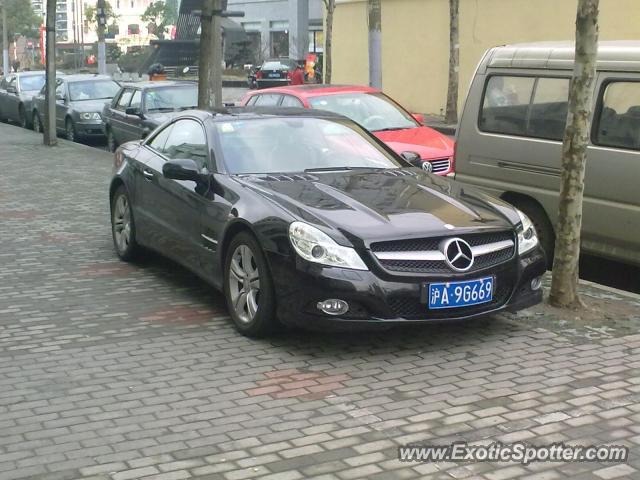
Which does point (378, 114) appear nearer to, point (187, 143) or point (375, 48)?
point (187, 143)

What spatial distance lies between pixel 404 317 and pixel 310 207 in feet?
3.05

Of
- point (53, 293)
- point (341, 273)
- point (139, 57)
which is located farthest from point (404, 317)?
point (139, 57)

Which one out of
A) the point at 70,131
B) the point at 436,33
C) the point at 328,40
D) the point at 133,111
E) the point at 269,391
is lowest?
the point at 269,391

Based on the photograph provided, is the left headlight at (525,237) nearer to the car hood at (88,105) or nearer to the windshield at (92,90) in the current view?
the car hood at (88,105)

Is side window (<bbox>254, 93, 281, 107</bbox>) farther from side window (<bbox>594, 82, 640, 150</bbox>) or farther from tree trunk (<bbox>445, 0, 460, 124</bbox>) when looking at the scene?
tree trunk (<bbox>445, 0, 460, 124</bbox>)

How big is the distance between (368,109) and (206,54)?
3.09 metres

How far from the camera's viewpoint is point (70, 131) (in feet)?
71.1

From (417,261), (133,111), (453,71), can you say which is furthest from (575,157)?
(453,71)

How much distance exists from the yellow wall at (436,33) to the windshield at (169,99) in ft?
34.0

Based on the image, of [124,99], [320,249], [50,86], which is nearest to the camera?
[320,249]

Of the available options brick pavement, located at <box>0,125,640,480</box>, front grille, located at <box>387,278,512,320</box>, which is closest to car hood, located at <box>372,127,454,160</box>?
brick pavement, located at <box>0,125,640,480</box>

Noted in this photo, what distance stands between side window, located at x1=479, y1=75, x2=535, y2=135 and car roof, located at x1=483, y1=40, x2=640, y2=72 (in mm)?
147

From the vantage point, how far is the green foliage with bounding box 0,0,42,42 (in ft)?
300

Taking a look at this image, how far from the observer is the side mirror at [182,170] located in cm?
696
